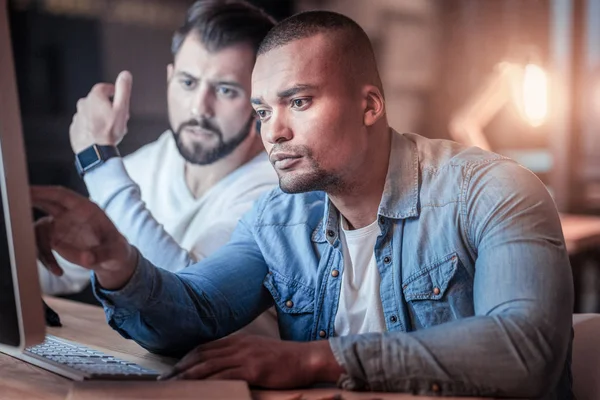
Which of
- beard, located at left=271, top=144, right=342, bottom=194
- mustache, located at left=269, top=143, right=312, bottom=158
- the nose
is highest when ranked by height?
the nose

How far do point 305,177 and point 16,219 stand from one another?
0.52 metres

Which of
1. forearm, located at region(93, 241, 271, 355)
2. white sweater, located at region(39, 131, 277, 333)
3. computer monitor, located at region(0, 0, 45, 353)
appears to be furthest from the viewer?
white sweater, located at region(39, 131, 277, 333)

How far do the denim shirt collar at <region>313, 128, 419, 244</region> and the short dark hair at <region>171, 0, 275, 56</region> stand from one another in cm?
55

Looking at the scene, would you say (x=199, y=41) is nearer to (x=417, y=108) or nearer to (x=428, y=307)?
(x=428, y=307)

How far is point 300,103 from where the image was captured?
1.37 m

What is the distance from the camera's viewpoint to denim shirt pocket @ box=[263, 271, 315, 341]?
1.46 metres

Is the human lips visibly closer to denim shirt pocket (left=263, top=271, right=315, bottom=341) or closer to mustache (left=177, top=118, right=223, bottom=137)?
denim shirt pocket (left=263, top=271, right=315, bottom=341)

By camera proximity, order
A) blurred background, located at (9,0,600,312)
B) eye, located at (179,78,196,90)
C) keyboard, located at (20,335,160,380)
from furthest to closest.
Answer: blurred background, located at (9,0,600,312) → eye, located at (179,78,196,90) → keyboard, located at (20,335,160,380)

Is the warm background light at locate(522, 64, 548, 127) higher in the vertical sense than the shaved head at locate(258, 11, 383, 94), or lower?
lower

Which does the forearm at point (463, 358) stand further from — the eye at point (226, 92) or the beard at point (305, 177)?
the eye at point (226, 92)

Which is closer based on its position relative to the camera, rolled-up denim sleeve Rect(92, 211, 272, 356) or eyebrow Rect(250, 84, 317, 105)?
rolled-up denim sleeve Rect(92, 211, 272, 356)

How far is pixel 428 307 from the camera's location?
4.31ft

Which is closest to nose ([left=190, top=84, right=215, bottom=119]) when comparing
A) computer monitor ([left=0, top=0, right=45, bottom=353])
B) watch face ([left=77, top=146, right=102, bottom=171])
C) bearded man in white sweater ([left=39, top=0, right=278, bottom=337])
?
bearded man in white sweater ([left=39, top=0, right=278, bottom=337])

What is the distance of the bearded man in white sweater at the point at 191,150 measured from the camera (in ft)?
5.84
